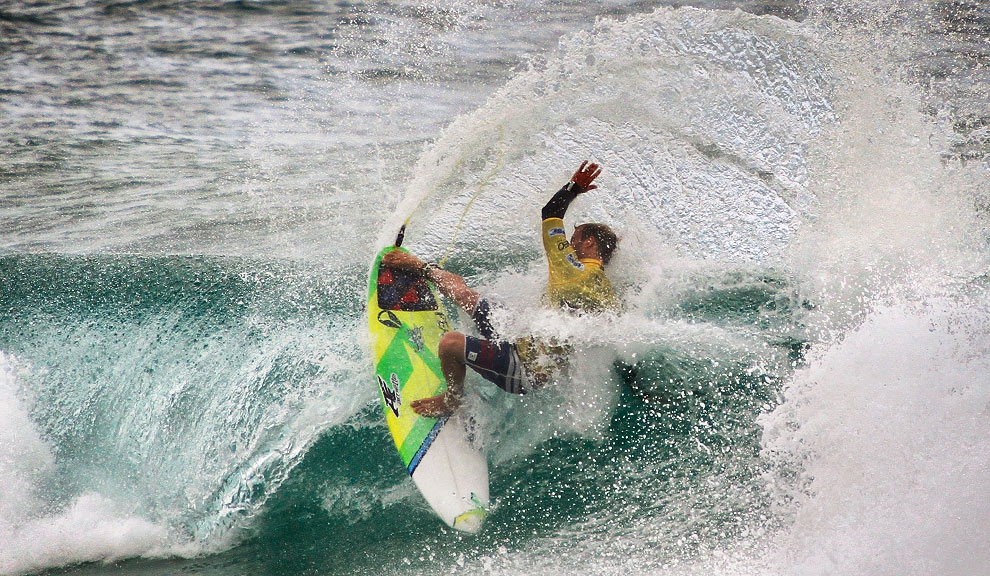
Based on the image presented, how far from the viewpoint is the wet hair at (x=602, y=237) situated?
12.4 ft

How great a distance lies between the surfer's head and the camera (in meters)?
3.72

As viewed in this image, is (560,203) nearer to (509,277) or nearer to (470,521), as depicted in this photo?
(509,277)

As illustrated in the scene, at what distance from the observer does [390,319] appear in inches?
151

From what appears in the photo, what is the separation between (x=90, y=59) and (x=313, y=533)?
6.22 m

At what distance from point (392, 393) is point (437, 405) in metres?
0.30

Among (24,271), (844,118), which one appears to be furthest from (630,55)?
(24,271)

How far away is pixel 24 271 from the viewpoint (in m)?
5.69

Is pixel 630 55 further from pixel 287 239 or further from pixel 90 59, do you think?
pixel 90 59

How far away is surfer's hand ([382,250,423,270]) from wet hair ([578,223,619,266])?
104 cm

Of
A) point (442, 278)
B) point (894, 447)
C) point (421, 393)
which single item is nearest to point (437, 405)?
point (421, 393)

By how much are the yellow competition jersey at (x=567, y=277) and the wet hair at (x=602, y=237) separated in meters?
0.30

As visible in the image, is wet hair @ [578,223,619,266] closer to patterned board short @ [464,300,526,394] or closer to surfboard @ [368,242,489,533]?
patterned board short @ [464,300,526,394]

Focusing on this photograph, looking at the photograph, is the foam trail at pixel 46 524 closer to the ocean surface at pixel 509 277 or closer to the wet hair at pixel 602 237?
the ocean surface at pixel 509 277

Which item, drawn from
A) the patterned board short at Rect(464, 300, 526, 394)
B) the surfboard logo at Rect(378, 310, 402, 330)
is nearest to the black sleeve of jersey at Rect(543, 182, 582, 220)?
the patterned board short at Rect(464, 300, 526, 394)
